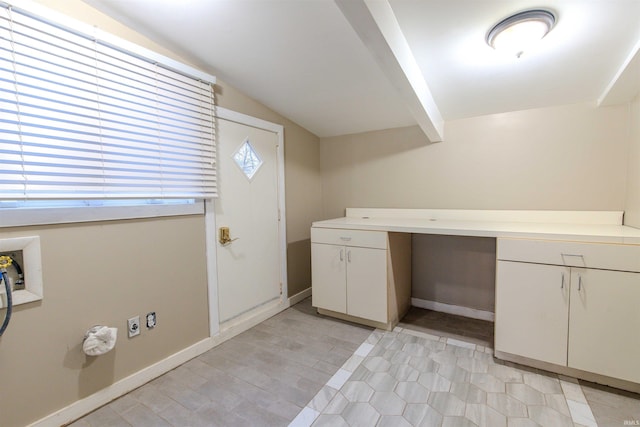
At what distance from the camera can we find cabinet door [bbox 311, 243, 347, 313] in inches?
102

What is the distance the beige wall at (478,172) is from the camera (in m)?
2.16

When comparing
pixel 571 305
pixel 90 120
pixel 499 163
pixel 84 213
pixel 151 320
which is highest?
pixel 90 120

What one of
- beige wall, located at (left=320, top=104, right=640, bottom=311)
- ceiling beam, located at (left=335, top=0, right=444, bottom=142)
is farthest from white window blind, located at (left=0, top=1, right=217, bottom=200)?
beige wall, located at (left=320, top=104, right=640, bottom=311)

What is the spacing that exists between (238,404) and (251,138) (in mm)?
2046

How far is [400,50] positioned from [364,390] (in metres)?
2.03

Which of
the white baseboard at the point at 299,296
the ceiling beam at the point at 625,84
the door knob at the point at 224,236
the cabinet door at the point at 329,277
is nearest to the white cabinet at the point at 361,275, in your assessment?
the cabinet door at the point at 329,277

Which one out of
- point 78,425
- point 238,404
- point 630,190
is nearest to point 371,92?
point 630,190

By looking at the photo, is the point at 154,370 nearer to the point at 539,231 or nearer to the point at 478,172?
the point at 539,231

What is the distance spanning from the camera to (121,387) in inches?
68.4

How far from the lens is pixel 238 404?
1.65 meters

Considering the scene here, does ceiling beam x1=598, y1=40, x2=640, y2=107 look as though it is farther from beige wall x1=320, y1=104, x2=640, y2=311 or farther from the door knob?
the door knob

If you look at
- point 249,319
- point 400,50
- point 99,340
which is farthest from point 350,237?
point 99,340

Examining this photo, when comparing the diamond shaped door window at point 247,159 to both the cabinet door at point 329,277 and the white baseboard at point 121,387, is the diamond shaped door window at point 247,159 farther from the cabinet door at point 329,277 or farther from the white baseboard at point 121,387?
the white baseboard at point 121,387

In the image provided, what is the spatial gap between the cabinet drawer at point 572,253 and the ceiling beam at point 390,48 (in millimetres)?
1152
